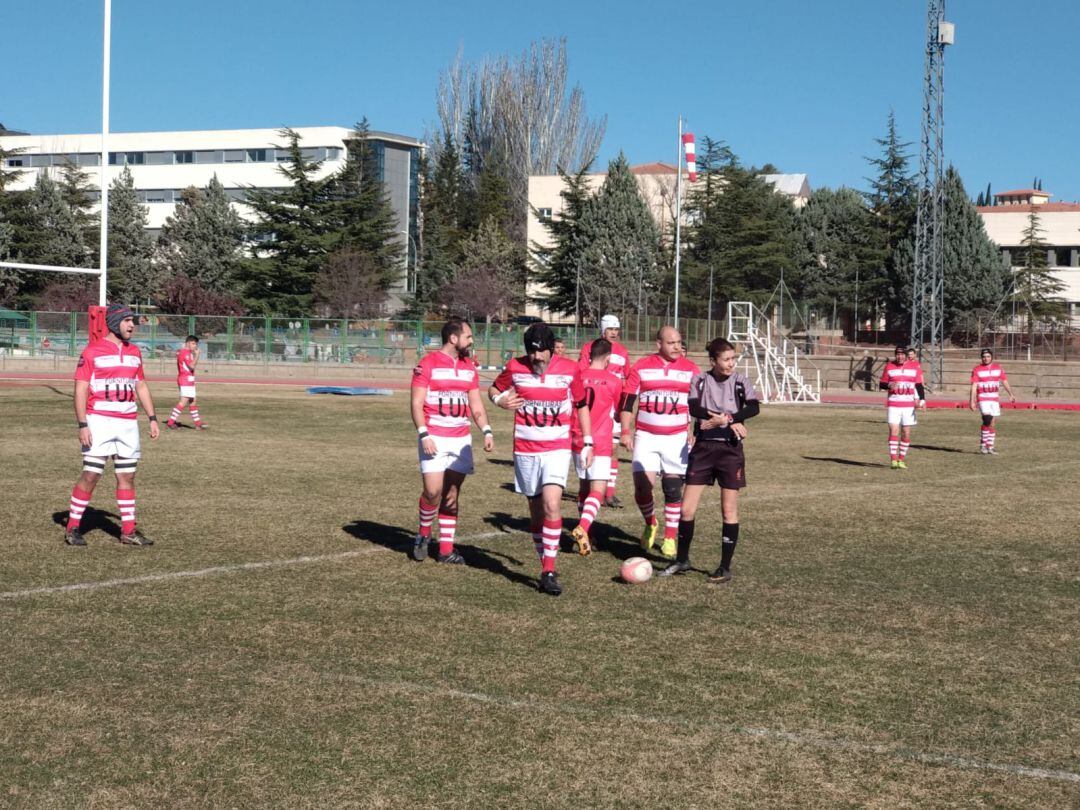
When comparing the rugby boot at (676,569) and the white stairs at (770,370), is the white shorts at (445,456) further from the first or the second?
the white stairs at (770,370)

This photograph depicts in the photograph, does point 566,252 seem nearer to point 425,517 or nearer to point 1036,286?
point 1036,286

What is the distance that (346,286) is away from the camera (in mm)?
70750

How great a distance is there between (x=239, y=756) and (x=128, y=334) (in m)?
6.36

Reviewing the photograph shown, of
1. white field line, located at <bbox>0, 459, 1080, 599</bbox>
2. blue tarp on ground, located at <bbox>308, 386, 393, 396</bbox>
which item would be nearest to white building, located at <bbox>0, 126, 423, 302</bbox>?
blue tarp on ground, located at <bbox>308, 386, 393, 396</bbox>

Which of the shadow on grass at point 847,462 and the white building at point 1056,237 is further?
the white building at point 1056,237

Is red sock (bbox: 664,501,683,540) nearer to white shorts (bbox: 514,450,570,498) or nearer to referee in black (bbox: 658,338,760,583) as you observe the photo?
referee in black (bbox: 658,338,760,583)

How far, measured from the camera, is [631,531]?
12953 mm

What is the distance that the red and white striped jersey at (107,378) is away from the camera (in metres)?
11.2

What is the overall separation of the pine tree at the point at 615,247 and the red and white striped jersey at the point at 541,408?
6470 centimetres

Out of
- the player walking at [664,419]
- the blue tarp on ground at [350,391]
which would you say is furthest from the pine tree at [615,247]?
the player walking at [664,419]

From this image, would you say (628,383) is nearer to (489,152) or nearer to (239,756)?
(239,756)

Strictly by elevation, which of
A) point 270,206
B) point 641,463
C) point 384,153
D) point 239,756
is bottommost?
point 239,756

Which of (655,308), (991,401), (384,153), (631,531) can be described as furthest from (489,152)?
(631,531)

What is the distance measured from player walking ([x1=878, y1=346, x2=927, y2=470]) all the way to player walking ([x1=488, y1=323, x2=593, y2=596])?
1199 centimetres
